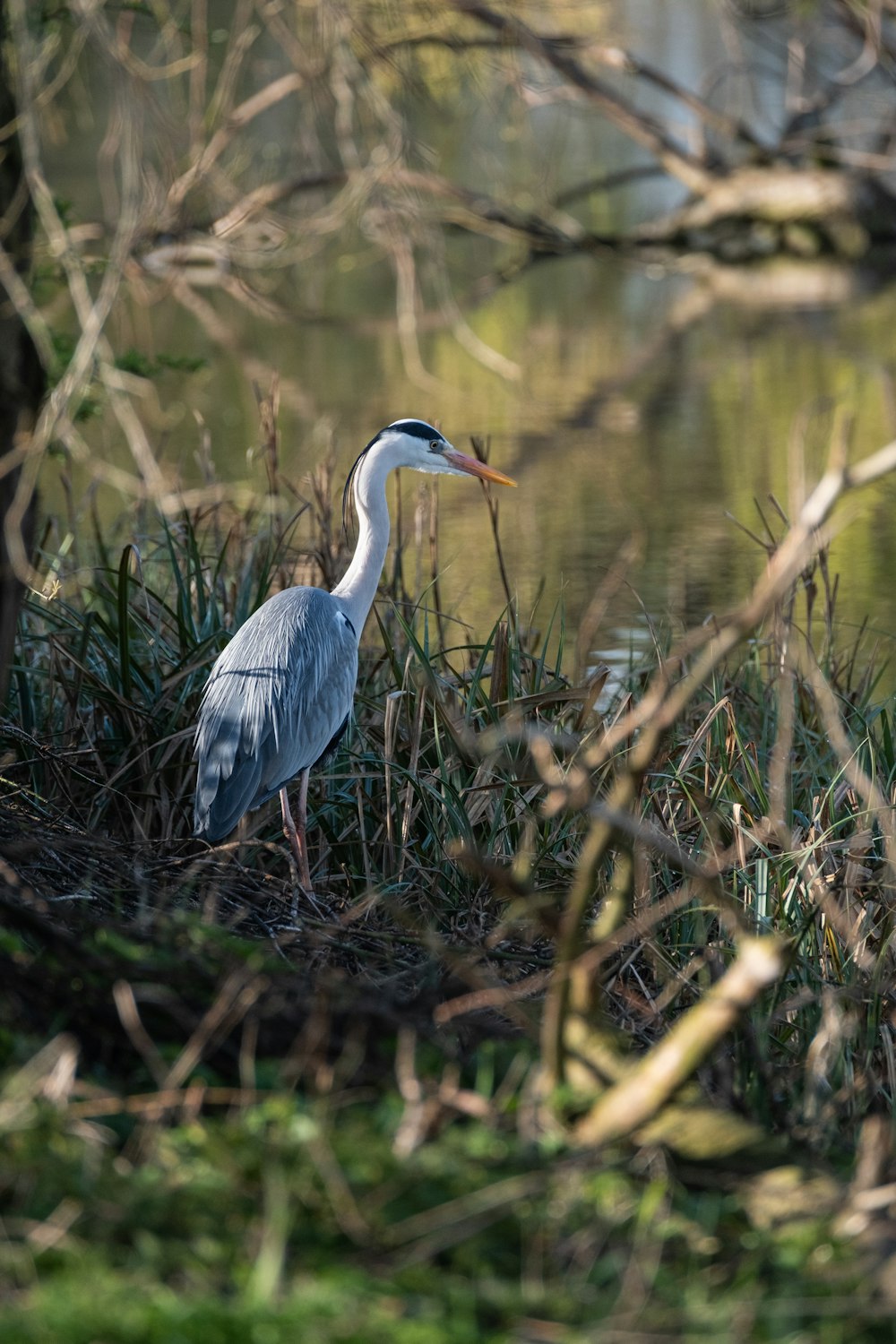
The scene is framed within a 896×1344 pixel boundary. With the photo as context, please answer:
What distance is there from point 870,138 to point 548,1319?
78.3ft

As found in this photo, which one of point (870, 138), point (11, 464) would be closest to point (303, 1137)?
point (11, 464)

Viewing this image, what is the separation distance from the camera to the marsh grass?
1854 millimetres

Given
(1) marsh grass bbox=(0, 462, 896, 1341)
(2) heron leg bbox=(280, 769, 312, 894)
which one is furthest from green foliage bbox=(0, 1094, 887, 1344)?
(2) heron leg bbox=(280, 769, 312, 894)

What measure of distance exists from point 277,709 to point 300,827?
1.11ft

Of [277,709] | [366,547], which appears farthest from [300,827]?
[366,547]

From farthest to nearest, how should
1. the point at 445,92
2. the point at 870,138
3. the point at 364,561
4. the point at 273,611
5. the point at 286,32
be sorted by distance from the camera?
the point at 870,138 < the point at 445,92 < the point at 364,561 < the point at 273,611 < the point at 286,32

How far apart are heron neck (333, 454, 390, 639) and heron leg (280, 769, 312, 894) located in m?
0.60

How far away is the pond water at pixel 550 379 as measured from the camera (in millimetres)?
6098

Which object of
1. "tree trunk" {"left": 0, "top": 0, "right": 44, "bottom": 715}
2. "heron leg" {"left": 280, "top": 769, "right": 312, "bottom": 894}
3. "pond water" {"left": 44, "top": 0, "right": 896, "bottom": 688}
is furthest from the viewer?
"pond water" {"left": 44, "top": 0, "right": 896, "bottom": 688}

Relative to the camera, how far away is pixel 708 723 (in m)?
4.14

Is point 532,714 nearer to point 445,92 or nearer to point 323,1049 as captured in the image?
point 323,1049

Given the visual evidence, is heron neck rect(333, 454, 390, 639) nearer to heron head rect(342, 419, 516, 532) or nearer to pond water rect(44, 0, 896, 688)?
heron head rect(342, 419, 516, 532)

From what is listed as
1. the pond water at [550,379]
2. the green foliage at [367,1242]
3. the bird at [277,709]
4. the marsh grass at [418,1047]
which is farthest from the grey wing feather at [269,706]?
the green foliage at [367,1242]

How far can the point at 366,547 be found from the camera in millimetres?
4859
